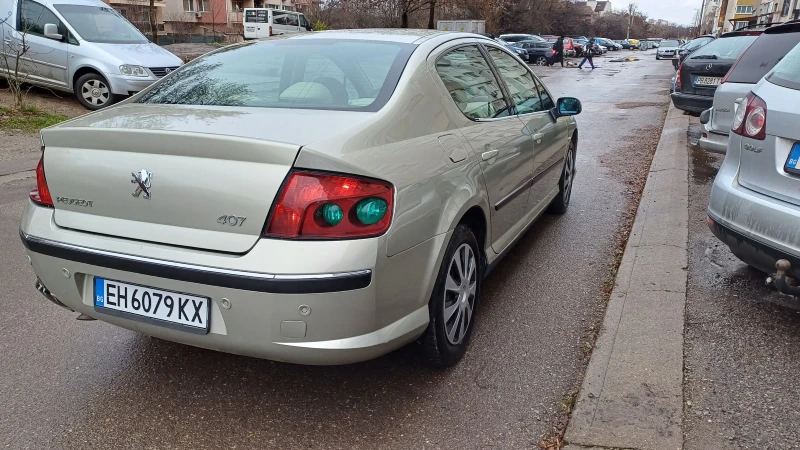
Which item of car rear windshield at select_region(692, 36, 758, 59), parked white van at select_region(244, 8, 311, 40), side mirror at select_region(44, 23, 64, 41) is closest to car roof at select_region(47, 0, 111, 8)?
side mirror at select_region(44, 23, 64, 41)

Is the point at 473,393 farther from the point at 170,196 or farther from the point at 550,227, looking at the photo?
the point at 550,227

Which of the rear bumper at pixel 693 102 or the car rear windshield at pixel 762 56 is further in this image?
the rear bumper at pixel 693 102

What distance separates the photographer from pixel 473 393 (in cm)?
284

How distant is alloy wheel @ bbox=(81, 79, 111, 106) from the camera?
1000 centimetres

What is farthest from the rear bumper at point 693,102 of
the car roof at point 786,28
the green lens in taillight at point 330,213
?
the green lens in taillight at point 330,213

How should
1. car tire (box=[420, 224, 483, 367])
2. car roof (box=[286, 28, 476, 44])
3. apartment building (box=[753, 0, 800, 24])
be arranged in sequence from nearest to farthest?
car tire (box=[420, 224, 483, 367]) → car roof (box=[286, 28, 476, 44]) → apartment building (box=[753, 0, 800, 24])

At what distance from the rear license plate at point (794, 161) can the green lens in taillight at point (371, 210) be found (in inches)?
83.5

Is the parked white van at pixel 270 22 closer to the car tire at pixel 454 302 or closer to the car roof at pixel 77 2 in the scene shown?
the car roof at pixel 77 2

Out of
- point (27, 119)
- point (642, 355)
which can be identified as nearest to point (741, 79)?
point (642, 355)

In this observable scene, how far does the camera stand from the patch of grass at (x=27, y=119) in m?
8.93

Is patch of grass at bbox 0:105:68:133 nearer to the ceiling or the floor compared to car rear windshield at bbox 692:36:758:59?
nearer to the floor

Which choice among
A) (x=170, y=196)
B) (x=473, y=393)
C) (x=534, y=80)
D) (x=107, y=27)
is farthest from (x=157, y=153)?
(x=107, y=27)

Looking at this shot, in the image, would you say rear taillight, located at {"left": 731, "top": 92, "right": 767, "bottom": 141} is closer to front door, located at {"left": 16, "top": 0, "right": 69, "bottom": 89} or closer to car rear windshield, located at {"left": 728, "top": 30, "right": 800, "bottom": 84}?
car rear windshield, located at {"left": 728, "top": 30, "right": 800, "bottom": 84}

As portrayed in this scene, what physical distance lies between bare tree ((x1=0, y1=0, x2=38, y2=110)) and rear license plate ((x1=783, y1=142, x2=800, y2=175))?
9970 millimetres
